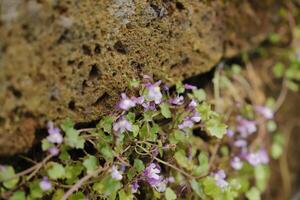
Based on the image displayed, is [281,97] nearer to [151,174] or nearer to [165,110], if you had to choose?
[165,110]

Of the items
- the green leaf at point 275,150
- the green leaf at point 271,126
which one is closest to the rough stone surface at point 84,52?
the green leaf at point 271,126

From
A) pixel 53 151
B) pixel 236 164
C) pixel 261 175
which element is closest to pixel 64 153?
pixel 53 151

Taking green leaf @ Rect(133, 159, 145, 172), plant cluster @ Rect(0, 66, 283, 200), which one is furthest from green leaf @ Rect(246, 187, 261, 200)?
green leaf @ Rect(133, 159, 145, 172)

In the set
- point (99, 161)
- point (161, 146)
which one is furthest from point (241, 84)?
point (99, 161)

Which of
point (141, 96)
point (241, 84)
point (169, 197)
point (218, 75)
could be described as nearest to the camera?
point (141, 96)

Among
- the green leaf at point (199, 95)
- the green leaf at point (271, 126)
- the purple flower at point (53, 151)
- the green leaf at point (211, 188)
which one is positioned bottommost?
the green leaf at point (271, 126)

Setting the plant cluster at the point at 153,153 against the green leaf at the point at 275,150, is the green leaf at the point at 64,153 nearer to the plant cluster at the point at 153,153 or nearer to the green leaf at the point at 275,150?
the plant cluster at the point at 153,153

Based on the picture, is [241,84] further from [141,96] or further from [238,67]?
[141,96]
